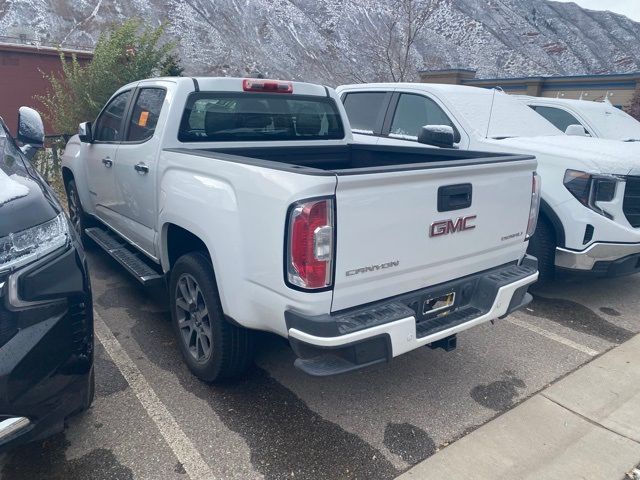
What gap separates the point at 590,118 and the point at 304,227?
6.76 metres

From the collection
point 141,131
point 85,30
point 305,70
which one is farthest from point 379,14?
point 141,131

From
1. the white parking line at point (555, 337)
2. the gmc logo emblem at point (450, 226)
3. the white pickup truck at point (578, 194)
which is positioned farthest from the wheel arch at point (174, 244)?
the white parking line at point (555, 337)

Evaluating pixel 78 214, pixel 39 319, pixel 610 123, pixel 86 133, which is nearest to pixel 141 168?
pixel 86 133

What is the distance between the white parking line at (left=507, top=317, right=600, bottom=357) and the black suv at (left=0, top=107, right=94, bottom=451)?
134 inches

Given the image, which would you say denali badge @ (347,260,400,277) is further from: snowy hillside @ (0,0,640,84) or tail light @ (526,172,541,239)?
snowy hillside @ (0,0,640,84)

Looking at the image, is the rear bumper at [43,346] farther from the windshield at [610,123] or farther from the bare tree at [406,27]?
the bare tree at [406,27]

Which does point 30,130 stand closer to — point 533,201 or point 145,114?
point 145,114

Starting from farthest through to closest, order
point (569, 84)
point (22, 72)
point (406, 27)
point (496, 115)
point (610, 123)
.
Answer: point (406, 27)
point (569, 84)
point (22, 72)
point (610, 123)
point (496, 115)

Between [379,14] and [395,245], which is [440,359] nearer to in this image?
[395,245]

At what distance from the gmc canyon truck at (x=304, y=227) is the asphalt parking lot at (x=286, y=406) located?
32 cm

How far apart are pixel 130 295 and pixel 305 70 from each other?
4305 centimetres

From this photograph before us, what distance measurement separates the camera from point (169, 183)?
3.30 m

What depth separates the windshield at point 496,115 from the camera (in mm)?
5383

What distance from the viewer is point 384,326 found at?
2.38 m
